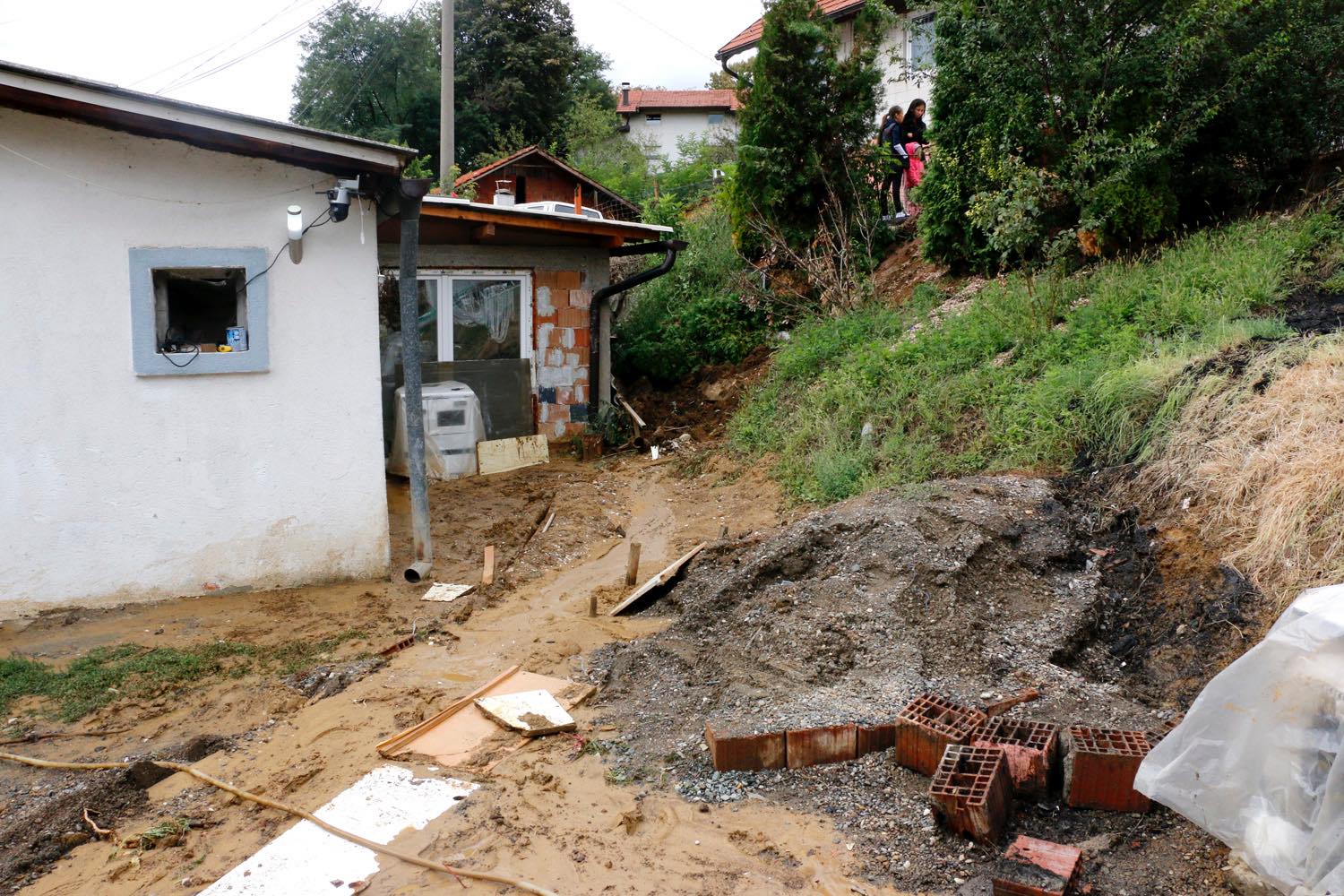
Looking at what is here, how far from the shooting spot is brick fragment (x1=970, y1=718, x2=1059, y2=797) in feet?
12.1

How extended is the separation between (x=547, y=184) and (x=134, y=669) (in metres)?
18.6

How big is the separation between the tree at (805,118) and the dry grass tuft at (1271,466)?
7.00 metres

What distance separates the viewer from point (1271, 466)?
18.2 feet

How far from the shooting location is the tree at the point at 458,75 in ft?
88.7

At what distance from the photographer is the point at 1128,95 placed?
9203mm

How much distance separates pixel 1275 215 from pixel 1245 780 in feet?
28.4

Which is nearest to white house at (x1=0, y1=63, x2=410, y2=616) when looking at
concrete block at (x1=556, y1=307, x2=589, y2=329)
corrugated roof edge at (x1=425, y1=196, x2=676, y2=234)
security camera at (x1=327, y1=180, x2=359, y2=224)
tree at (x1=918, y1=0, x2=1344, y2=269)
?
security camera at (x1=327, y1=180, x2=359, y2=224)

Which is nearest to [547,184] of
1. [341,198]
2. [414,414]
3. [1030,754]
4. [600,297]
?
[600,297]

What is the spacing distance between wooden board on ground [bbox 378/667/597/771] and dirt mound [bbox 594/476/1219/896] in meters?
0.25

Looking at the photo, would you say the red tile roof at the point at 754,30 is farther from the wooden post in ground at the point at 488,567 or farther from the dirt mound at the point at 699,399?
the wooden post in ground at the point at 488,567

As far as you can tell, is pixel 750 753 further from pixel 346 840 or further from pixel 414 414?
pixel 414 414

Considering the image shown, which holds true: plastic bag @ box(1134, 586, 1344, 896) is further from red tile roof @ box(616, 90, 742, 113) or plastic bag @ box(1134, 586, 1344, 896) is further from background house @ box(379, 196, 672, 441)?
red tile roof @ box(616, 90, 742, 113)

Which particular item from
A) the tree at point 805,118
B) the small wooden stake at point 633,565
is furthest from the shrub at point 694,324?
the small wooden stake at point 633,565

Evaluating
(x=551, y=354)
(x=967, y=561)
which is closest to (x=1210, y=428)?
(x=967, y=561)
